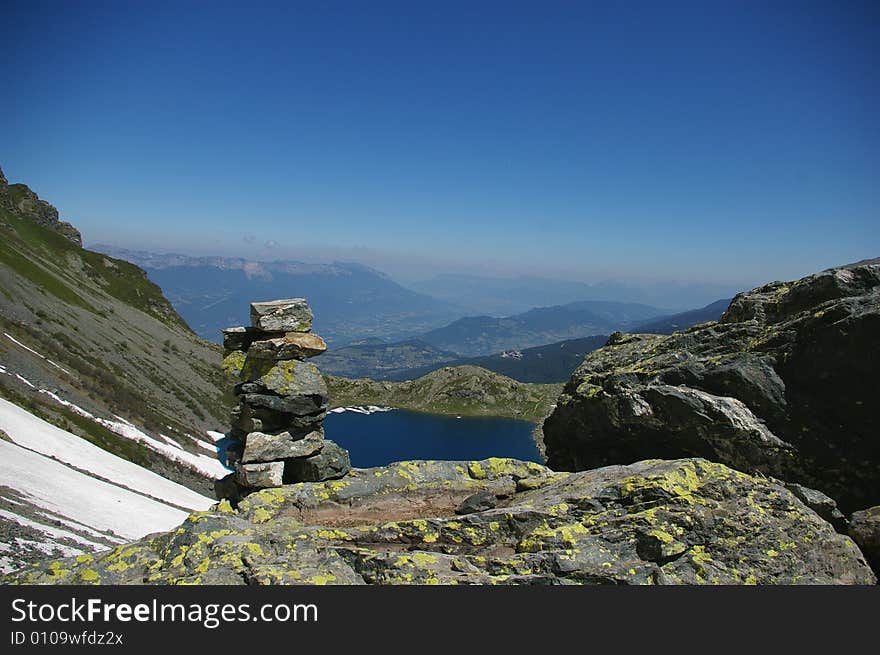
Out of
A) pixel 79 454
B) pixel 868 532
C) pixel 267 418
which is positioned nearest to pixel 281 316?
pixel 267 418

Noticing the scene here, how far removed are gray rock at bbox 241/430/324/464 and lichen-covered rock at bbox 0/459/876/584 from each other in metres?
4.28

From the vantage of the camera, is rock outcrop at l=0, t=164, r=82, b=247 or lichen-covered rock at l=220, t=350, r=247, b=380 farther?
rock outcrop at l=0, t=164, r=82, b=247

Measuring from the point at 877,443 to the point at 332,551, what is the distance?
41.9ft

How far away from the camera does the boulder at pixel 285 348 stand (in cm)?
1734

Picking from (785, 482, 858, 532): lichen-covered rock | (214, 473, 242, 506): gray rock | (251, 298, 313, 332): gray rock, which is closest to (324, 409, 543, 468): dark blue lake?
(214, 473, 242, 506): gray rock

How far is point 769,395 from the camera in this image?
12742mm

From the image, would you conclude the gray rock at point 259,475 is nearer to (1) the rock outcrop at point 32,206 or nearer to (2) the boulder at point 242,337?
(2) the boulder at point 242,337

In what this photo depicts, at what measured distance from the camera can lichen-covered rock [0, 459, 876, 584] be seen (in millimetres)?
8336

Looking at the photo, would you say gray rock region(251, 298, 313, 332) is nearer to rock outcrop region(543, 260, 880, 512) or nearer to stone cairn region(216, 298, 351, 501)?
stone cairn region(216, 298, 351, 501)

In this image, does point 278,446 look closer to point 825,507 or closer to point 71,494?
point 825,507

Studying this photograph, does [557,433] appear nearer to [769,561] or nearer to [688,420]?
[688,420]

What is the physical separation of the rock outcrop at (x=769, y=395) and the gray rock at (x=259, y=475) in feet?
32.8

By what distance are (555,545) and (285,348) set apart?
38.9 ft

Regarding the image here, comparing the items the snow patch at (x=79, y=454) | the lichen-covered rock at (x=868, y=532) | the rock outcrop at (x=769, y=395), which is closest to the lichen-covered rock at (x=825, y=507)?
the lichen-covered rock at (x=868, y=532)
